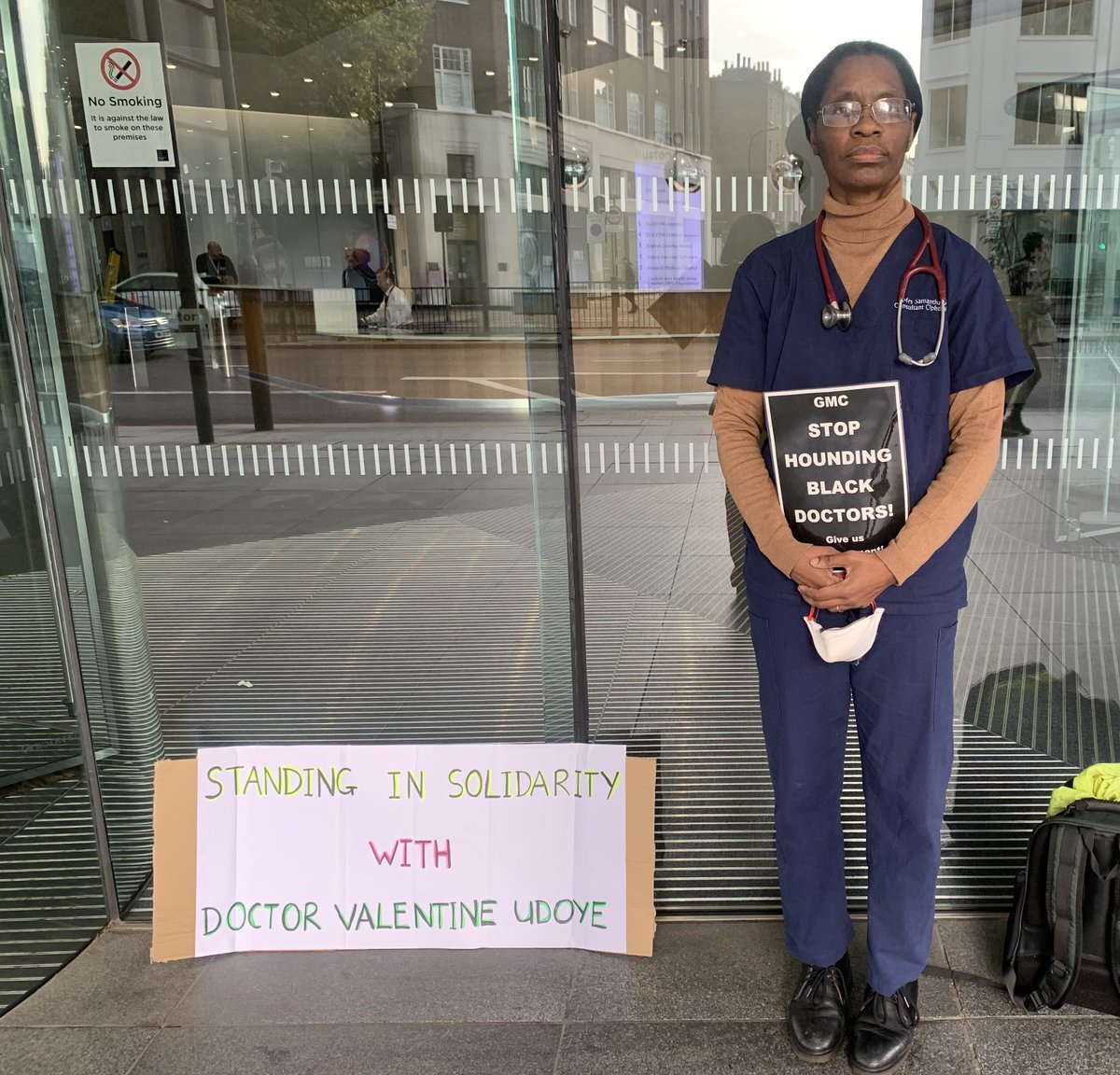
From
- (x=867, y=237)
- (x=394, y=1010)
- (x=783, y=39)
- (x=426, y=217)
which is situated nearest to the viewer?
(x=867, y=237)

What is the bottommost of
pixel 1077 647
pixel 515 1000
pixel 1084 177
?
pixel 515 1000

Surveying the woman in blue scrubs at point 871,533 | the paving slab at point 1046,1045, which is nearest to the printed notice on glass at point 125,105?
the woman in blue scrubs at point 871,533

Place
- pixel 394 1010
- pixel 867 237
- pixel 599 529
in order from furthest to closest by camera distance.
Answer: pixel 599 529, pixel 394 1010, pixel 867 237

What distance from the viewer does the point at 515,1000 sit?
6.62 feet

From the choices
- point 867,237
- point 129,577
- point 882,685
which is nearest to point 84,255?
point 129,577

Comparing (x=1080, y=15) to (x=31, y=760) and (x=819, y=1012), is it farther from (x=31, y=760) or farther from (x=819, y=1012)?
(x=31, y=760)

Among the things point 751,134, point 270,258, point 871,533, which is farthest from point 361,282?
point 871,533

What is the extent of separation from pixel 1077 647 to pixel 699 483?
1409mm

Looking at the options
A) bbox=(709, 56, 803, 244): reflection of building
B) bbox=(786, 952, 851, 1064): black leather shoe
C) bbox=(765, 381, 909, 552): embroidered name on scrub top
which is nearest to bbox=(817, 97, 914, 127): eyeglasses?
bbox=(765, 381, 909, 552): embroidered name on scrub top

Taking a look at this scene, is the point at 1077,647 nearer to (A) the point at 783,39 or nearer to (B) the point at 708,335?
(B) the point at 708,335

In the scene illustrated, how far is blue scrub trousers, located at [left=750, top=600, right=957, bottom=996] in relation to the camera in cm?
169

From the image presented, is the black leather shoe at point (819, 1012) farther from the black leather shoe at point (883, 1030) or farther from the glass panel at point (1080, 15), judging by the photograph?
the glass panel at point (1080, 15)

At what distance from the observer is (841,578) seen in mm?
1595

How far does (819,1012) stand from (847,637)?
79 centimetres
